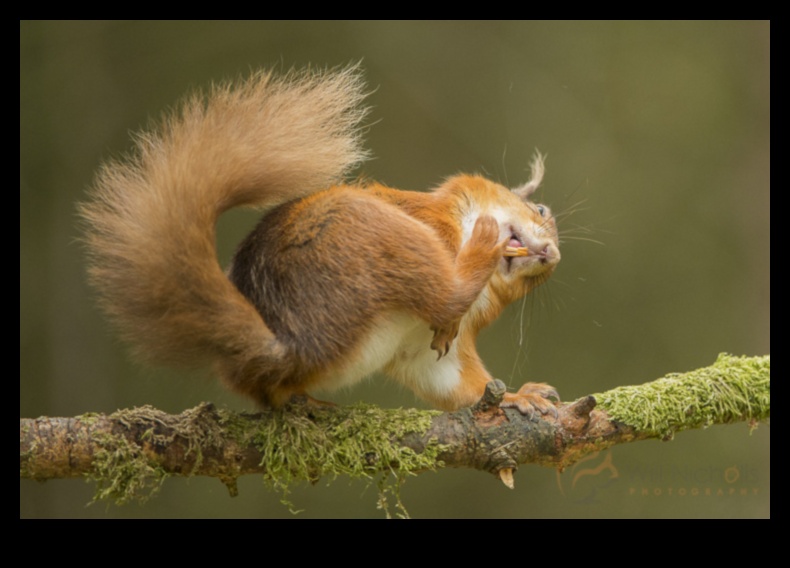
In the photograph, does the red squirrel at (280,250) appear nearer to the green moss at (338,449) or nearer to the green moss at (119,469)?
the green moss at (338,449)

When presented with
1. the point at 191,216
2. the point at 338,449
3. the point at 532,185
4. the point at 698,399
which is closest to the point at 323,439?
the point at 338,449

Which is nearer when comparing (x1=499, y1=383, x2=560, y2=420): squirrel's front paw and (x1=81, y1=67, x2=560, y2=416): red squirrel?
(x1=81, y1=67, x2=560, y2=416): red squirrel

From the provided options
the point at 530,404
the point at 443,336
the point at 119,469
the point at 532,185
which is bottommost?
the point at 119,469

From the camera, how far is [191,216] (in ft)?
8.02

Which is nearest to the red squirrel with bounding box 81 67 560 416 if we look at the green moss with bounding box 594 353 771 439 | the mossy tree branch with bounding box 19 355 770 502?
the mossy tree branch with bounding box 19 355 770 502

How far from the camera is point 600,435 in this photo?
2.84 meters

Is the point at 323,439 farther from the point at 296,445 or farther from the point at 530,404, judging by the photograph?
the point at 530,404

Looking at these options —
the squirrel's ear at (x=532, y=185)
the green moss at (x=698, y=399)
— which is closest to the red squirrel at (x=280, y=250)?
the green moss at (x=698, y=399)

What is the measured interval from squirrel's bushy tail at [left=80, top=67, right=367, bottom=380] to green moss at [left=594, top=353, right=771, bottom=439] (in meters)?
1.15

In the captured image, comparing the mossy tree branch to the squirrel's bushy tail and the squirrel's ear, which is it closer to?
the squirrel's bushy tail

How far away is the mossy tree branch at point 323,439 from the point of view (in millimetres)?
2533

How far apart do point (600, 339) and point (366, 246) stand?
12.9 feet

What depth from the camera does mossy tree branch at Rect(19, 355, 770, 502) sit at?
8.31ft

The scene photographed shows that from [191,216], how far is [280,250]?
368mm
